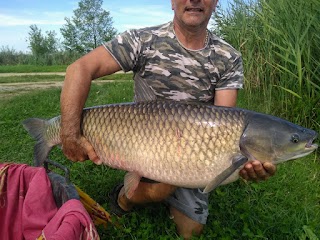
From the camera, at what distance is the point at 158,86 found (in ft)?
8.28

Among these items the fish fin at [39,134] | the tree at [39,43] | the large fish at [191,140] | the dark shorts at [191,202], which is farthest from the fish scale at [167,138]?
the tree at [39,43]

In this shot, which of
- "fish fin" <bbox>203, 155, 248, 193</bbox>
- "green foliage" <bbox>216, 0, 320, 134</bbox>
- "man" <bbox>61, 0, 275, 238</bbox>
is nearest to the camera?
"fish fin" <bbox>203, 155, 248, 193</bbox>

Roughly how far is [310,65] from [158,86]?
2.31 m

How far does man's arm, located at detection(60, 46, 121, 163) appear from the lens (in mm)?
2129

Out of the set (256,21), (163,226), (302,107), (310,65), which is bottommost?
(163,226)

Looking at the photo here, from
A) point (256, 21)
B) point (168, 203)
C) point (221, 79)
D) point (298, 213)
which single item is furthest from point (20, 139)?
point (256, 21)

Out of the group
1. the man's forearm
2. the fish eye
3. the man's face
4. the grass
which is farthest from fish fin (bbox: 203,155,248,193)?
the man's face

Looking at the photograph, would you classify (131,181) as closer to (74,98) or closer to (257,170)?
(74,98)

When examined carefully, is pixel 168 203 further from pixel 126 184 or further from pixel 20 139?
pixel 20 139

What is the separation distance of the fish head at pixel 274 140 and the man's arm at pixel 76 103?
79 cm

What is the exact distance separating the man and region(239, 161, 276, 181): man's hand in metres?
0.57

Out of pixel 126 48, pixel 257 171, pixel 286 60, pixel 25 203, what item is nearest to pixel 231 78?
pixel 126 48

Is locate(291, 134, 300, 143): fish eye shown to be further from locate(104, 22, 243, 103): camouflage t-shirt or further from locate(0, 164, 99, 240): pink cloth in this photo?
locate(0, 164, 99, 240): pink cloth

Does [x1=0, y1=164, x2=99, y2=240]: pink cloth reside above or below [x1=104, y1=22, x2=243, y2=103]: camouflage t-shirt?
below
